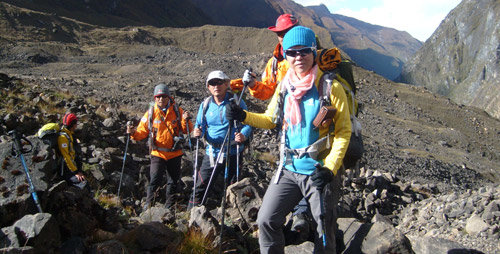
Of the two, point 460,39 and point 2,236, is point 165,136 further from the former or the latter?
point 460,39

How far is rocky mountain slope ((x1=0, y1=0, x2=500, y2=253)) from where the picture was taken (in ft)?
11.1

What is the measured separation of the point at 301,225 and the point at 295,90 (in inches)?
73.0

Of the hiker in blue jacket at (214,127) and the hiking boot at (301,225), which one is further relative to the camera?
the hiker in blue jacket at (214,127)

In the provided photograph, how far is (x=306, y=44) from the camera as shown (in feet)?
9.91

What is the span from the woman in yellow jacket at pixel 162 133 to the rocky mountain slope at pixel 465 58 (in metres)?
129

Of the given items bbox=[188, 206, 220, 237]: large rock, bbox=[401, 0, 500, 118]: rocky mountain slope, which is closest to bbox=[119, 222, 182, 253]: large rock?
bbox=[188, 206, 220, 237]: large rock

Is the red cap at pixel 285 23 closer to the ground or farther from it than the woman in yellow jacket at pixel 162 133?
farther from it

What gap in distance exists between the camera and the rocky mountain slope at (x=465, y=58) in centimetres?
13100

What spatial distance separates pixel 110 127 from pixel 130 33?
44.9 metres

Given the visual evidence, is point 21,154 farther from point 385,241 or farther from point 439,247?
point 439,247

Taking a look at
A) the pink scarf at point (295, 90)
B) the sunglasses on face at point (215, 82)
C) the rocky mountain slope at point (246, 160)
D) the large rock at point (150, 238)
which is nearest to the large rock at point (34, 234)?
the rocky mountain slope at point (246, 160)

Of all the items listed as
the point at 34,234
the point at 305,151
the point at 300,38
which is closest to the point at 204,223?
the point at 305,151

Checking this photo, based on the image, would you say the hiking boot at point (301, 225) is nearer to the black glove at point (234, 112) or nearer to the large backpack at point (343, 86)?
the large backpack at point (343, 86)

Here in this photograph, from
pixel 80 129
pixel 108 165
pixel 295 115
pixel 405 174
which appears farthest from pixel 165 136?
pixel 405 174
